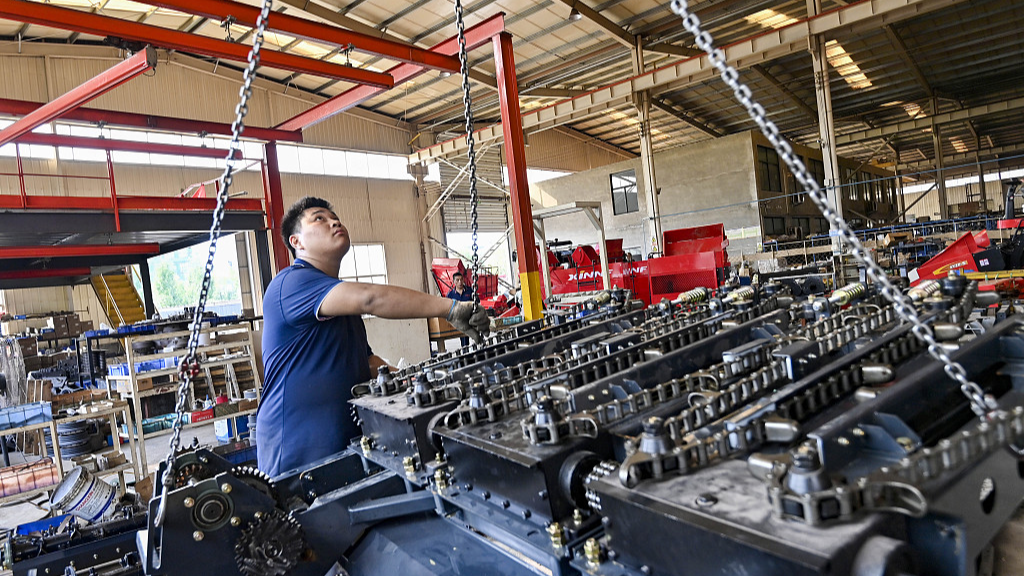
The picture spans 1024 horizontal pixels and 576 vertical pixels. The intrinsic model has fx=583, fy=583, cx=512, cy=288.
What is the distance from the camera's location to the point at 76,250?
9.59m

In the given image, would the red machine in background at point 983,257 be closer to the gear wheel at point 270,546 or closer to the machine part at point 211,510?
the gear wheel at point 270,546

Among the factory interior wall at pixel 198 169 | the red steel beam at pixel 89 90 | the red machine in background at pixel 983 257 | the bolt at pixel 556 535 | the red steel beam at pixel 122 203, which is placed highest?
the factory interior wall at pixel 198 169

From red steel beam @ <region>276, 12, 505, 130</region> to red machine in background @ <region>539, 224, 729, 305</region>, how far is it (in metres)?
4.37

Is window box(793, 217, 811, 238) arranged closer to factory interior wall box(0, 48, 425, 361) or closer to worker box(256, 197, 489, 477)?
factory interior wall box(0, 48, 425, 361)

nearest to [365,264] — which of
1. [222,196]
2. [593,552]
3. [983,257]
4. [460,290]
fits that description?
[460,290]

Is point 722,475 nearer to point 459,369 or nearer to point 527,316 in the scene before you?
point 459,369

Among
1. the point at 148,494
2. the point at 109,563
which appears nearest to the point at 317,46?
the point at 148,494

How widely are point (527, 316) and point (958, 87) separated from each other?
22270 millimetres

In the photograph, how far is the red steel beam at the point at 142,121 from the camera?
21.2ft

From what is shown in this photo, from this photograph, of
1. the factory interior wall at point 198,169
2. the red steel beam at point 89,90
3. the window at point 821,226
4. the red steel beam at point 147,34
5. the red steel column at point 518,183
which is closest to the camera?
the red steel beam at point 147,34

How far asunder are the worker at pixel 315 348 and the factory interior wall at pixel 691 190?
14127 mm

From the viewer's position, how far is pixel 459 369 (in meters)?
2.17

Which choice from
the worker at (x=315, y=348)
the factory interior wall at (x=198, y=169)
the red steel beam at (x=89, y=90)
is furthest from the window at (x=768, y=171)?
the worker at (x=315, y=348)

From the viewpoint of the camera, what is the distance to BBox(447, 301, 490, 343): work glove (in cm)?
240
